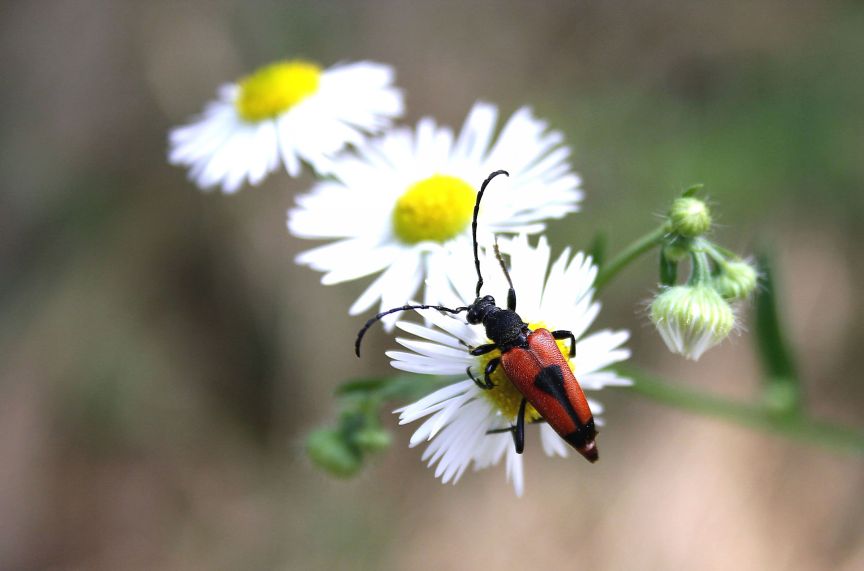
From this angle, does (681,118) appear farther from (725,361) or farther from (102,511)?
(102,511)

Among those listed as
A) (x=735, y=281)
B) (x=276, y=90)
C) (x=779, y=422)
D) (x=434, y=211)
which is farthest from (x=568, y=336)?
(x=276, y=90)

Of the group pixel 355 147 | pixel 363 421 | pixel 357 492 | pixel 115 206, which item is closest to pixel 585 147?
pixel 355 147

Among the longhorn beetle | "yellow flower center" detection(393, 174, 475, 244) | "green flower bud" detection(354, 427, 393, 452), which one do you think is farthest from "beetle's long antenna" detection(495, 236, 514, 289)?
"green flower bud" detection(354, 427, 393, 452)

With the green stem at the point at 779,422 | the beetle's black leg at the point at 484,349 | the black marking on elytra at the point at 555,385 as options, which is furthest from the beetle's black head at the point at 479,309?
the green stem at the point at 779,422

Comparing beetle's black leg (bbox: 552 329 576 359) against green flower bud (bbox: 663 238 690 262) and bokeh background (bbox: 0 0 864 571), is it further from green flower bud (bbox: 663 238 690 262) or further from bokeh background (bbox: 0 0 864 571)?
bokeh background (bbox: 0 0 864 571)

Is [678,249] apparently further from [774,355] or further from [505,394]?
[774,355]

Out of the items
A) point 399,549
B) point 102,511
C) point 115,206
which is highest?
point 115,206
